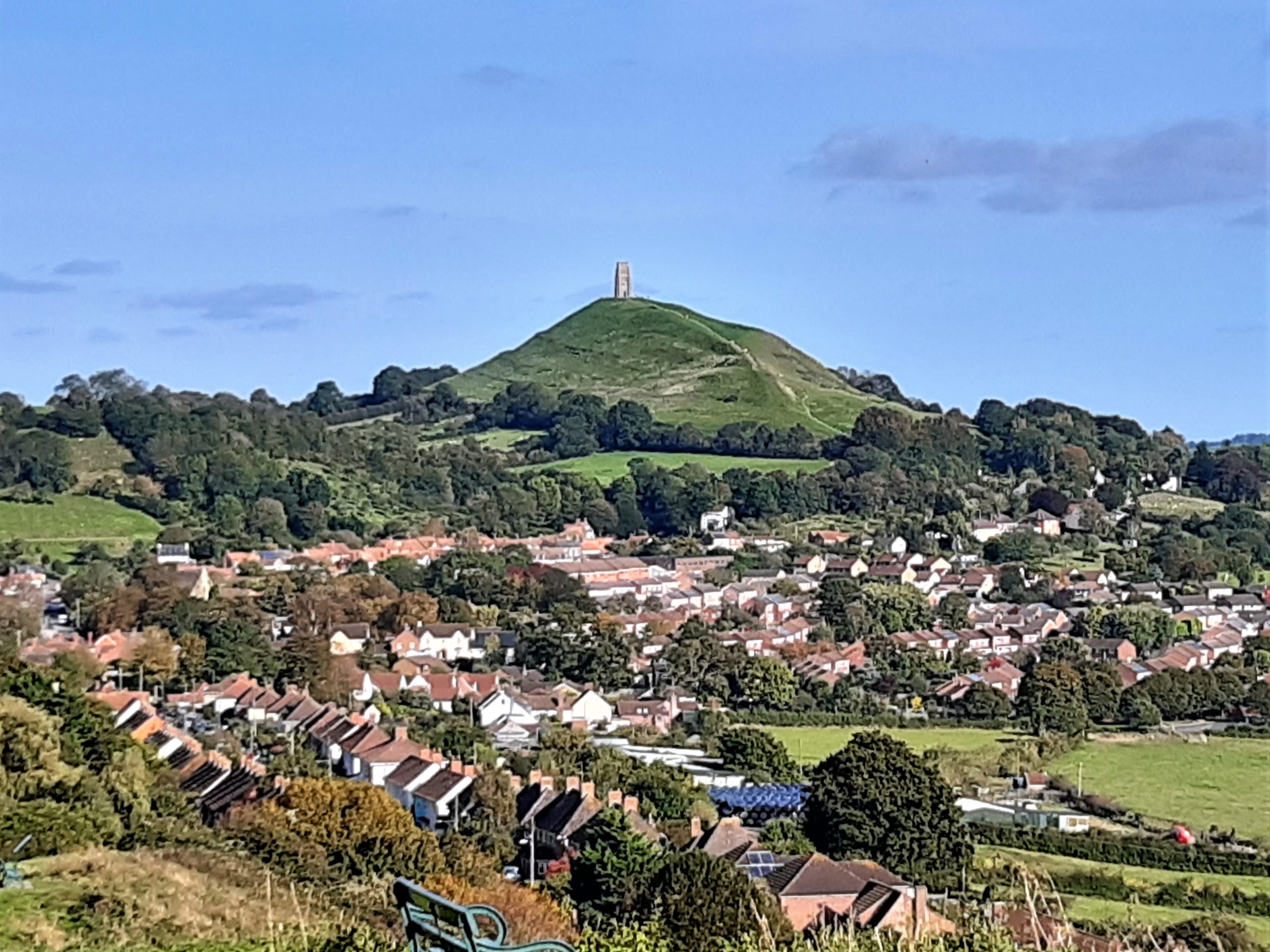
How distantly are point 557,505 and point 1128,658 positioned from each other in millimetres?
27025

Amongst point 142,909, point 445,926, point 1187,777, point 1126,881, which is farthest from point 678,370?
point 445,926

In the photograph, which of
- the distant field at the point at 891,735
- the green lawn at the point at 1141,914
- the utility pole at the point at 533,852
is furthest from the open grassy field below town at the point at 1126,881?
the distant field at the point at 891,735

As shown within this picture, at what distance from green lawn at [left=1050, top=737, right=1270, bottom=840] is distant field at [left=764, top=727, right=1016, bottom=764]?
5.67ft

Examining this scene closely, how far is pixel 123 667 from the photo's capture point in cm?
3266

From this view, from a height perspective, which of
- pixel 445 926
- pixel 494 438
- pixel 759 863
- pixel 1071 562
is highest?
pixel 494 438

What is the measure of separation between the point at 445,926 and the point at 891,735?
28.1m

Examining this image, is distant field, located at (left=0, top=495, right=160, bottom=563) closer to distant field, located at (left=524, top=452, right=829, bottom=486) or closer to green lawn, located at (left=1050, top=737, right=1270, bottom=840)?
distant field, located at (left=524, top=452, right=829, bottom=486)

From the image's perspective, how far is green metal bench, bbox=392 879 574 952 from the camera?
3.43 meters

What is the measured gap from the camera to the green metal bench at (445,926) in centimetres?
343

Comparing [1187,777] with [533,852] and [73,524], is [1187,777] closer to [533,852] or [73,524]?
[533,852]

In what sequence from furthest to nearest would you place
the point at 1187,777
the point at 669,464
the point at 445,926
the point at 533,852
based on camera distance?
1. the point at 669,464
2. the point at 1187,777
3. the point at 533,852
4. the point at 445,926

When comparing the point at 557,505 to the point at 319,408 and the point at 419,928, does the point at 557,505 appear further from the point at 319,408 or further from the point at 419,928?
→ the point at 419,928

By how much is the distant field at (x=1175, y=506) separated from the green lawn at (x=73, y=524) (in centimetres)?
3695

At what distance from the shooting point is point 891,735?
31.2 meters
